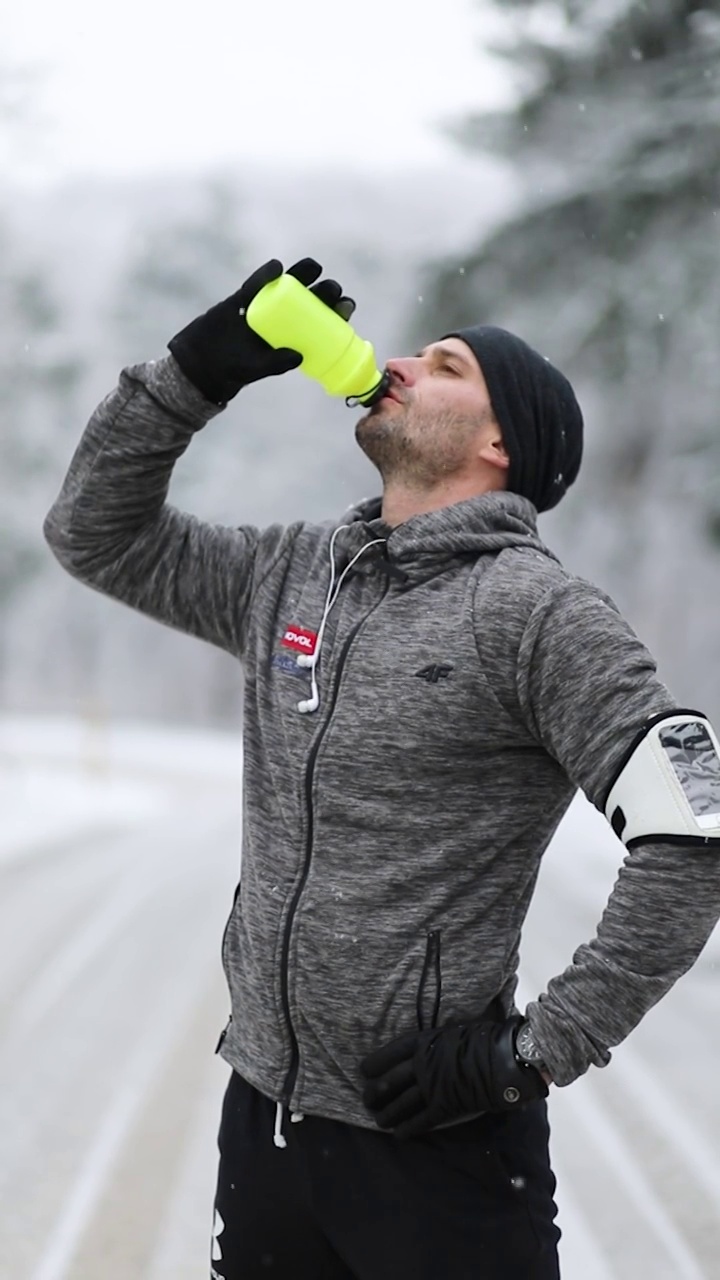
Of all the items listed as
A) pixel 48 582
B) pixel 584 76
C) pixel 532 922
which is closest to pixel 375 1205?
pixel 532 922

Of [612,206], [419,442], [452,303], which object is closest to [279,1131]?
[419,442]

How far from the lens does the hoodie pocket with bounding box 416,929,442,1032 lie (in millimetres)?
1856

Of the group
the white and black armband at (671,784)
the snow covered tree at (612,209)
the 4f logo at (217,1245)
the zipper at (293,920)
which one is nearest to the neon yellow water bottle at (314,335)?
the zipper at (293,920)

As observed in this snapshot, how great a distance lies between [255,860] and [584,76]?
9790 millimetres

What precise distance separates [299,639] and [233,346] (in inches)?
16.7

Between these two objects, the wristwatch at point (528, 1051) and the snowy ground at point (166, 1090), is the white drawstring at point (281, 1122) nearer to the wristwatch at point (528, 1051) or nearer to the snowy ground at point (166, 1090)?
the wristwatch at point (528, 1051)

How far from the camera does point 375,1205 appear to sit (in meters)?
1.84

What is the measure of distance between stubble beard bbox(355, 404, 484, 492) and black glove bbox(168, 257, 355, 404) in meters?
0.16

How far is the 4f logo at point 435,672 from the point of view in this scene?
1868mm

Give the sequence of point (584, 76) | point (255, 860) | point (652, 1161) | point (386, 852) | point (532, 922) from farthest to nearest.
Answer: point (584, 76), point (532, 922), point (652, 1161), point (255, 860), point (386, 852)

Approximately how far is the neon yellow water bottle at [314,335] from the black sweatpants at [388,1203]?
102 cm

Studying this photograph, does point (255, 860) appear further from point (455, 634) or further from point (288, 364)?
point (288, 364)

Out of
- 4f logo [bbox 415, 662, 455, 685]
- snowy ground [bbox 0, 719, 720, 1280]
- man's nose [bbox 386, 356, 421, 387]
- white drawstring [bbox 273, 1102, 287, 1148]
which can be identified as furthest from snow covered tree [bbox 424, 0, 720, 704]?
white drawstring [bbox 273, 1102, 287, 1148]

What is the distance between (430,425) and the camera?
2.10 metres
